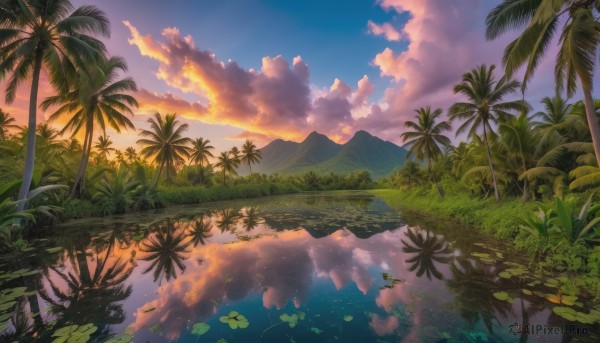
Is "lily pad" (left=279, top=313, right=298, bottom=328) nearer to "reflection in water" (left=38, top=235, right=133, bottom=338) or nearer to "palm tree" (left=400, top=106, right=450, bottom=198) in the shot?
"reflection in water" (left=38, top=235, right=133, bottom=338)

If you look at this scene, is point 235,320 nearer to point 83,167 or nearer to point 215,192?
point 83,167

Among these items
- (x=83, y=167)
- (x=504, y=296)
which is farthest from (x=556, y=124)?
(x=83, y=167)

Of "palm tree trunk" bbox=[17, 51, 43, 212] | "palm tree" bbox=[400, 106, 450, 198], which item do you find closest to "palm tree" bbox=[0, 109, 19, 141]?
"palm tree trunk" bbox=[17, 51, 43, 212]

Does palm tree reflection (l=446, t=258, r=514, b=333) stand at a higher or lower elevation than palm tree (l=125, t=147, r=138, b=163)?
lower

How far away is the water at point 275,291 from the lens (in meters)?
3.92

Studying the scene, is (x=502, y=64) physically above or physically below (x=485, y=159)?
above

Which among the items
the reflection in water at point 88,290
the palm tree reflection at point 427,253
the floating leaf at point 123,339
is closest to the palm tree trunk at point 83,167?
the reflection in water at point 88,290

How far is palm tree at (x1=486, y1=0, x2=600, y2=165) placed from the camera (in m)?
7.09

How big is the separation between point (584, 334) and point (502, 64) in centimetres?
1013

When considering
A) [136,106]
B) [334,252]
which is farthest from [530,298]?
[136,106]

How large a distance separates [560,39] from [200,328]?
13412 mm

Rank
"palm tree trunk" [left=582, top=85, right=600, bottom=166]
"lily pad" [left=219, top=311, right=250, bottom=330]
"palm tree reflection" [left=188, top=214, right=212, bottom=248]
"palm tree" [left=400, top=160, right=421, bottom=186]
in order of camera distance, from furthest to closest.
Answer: "palm tree" [left=400, top=160, right=421, bottom=186]
"palm tree reflection" [left=188, top=214, right=212, bottom=248]
"palm tree trunk" [left=582, top=85, right=600, bottom=166]
"lily pad" [left=219, top=311, right=250, bottom=330]

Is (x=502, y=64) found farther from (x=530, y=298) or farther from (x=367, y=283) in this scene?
(x=367, y=283)

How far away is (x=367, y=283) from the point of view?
6.06m
